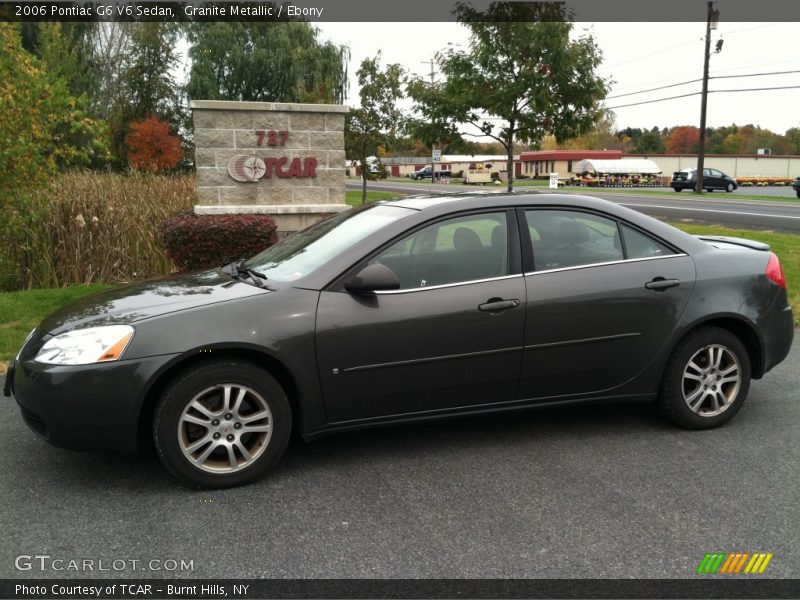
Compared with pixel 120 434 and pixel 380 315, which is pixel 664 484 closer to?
pixel 380 315

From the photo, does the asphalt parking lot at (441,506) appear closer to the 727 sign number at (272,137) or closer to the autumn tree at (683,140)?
the 727 sign number at (272,137)

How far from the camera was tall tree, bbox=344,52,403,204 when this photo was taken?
2200cm

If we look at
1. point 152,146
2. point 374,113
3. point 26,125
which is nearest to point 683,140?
point 152,146

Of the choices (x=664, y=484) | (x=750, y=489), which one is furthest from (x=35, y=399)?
(x=750, y=489)

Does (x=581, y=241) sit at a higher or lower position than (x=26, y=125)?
lower

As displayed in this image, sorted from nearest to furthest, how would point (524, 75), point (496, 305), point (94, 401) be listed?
point (94, 401) → point (496, 305) → point (524, 75)

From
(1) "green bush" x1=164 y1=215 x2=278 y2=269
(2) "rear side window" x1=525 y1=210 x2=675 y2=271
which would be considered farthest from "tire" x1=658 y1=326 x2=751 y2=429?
(1) "green bush" x1=164 y1=215 x2=278 y2=269

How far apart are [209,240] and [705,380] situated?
20.4 feet

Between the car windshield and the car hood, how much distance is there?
26cm

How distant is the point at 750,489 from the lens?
13.0 feet

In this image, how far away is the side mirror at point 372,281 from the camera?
13.6 feet

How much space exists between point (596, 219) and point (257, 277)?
2137 mm

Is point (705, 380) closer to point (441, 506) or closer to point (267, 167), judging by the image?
point (441, 506)

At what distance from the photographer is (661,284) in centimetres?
477
